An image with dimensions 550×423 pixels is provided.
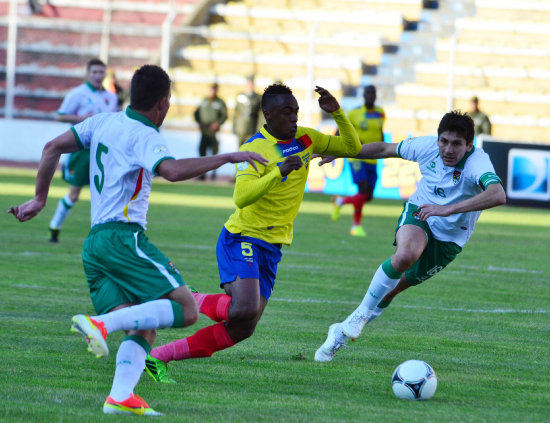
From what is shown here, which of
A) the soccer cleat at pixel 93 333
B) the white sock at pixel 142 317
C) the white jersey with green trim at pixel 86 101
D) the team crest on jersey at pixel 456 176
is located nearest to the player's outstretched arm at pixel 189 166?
the white sock at pixel 142 317

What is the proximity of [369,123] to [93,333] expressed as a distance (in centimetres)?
1221

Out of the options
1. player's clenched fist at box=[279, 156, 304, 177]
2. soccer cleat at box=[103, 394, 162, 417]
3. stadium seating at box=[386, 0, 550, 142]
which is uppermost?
stadium seating at box=[386, 0, 550, 142]

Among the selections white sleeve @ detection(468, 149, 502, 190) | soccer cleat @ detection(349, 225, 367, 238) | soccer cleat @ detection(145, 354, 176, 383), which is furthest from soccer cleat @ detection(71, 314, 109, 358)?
soccer cleat @ detection(349, 225, 367, 238)

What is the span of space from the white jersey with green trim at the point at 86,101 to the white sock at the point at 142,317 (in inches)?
319

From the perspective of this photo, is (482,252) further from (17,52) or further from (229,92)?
(17,52)

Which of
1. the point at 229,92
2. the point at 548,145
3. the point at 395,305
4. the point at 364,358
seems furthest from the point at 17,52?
the point at 364,358

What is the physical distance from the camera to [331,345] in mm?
6391

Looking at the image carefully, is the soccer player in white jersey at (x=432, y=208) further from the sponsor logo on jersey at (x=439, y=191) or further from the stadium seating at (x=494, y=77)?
the stadium seating at (x=494, y=77)

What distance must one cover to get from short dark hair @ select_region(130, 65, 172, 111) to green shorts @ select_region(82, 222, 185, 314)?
0.58m

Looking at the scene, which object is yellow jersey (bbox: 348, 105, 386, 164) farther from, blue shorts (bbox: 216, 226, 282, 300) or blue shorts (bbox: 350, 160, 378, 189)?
blue shorts (bbox: 216, 226, 282, 300)

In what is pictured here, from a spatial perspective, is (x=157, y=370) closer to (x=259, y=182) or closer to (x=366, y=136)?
(x=259, y=182)

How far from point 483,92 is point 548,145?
6.22m

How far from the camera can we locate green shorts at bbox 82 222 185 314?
190 inches

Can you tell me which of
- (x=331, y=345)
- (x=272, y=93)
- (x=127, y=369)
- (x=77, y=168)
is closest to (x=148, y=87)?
(x=272, y=93)
